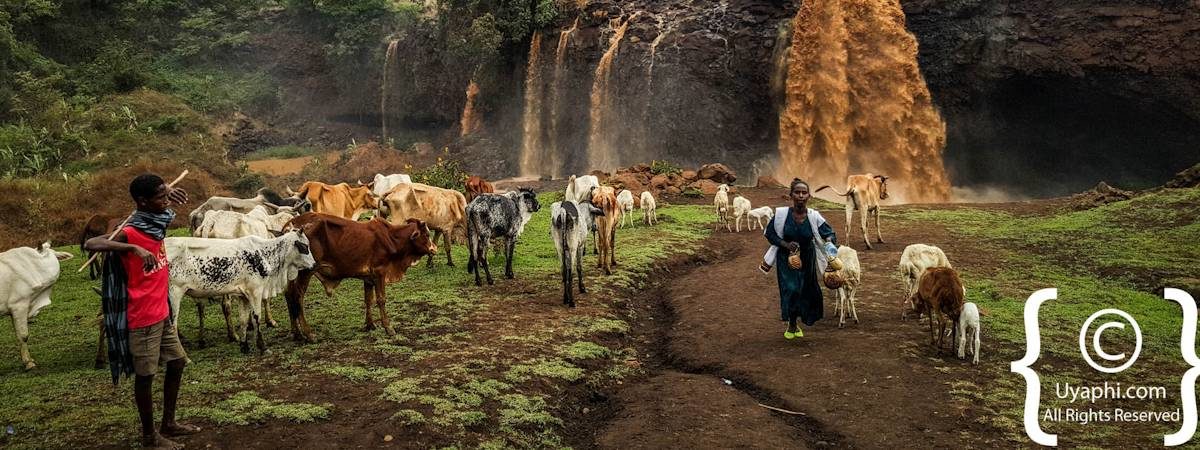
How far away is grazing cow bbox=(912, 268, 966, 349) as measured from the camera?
7.57 metres

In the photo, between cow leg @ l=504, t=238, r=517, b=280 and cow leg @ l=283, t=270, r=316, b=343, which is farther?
cow leg @ l=504, t=238, r=517, b=280

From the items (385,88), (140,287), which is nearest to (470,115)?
(385,88)

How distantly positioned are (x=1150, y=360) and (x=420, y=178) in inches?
755

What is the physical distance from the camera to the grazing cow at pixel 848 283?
9.09 meters

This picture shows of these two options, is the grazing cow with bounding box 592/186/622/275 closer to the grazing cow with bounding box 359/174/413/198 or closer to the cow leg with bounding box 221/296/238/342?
the grazing cow with bounding box 359/174/413/198

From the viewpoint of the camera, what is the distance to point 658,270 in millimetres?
13117

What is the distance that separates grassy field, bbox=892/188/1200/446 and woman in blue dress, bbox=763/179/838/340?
182 centimetres

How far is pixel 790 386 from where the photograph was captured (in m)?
7.32

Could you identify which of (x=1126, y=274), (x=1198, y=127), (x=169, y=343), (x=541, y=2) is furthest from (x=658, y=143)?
(x=169, y=343)

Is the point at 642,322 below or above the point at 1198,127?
below

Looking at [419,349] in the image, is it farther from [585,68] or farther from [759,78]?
[585,68]

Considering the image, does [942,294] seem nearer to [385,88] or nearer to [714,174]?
[714,174]

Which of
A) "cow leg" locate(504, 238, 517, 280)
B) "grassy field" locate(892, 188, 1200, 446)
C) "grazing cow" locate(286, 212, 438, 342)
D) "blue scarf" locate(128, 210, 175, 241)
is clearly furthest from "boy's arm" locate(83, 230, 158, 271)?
"cow leg" locate(504, 238, 517, 280)

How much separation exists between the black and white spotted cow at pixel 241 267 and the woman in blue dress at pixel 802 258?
499 cm
